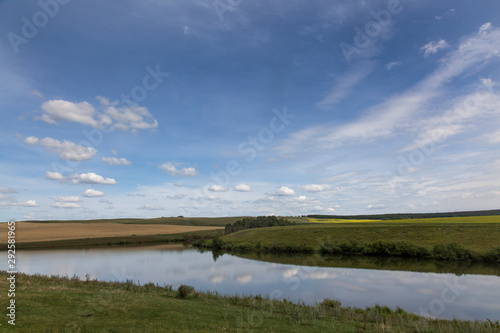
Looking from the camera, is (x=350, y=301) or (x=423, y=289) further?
(x=423, y=289)

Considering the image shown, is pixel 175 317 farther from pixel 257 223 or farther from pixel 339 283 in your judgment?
pixel 257 223

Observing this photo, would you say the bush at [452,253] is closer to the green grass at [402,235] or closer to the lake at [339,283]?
the green grass at [402,235]

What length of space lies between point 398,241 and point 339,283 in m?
21.0

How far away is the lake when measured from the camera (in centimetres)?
2119

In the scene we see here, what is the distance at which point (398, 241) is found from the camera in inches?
1730

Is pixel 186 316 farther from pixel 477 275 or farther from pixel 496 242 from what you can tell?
pixel 496 242

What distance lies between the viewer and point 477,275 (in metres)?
30.3

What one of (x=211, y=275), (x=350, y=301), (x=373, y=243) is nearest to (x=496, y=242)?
(x=373, y=243)

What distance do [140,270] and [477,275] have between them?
39.6 metres

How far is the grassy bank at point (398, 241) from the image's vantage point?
125 feet

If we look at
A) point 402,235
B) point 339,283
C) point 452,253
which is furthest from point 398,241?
point 339,283

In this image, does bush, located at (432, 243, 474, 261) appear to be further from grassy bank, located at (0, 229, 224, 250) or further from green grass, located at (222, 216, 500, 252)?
grassy bank, located at (0, 229, 224, 250)

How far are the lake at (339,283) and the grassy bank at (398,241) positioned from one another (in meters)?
8.71

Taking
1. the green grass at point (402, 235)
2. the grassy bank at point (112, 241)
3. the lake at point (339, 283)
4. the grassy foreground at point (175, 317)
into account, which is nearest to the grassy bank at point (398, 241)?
the green grass at point (402, 235)
